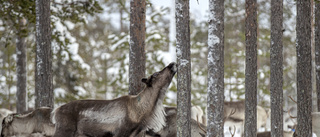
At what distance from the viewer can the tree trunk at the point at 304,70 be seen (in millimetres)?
7121

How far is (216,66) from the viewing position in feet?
22.5

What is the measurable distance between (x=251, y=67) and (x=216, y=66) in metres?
2.15

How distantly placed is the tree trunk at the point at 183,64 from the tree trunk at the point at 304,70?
93.4 inches

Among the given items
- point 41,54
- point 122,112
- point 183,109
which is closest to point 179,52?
point 183,109

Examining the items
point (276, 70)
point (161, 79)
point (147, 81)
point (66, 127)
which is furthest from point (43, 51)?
point (276, 70)

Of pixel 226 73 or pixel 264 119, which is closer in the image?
pixel 264 119

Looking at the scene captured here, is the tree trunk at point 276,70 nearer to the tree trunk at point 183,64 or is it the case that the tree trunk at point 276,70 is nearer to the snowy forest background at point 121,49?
the tree trunk at point 183,64

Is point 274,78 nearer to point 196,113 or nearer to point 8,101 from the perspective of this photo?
point 196,113

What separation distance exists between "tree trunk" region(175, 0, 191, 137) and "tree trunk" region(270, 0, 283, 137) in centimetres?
299

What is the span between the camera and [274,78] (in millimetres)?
9016

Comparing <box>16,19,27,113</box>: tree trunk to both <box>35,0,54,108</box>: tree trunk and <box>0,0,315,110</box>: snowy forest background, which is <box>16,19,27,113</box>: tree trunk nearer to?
<box>0,0,315,110</box>: snowy forest background

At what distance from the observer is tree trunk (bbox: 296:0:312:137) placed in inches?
280

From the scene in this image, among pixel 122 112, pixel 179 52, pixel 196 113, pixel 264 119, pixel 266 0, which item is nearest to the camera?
pixel 179 52

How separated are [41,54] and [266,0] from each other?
1370 cm
